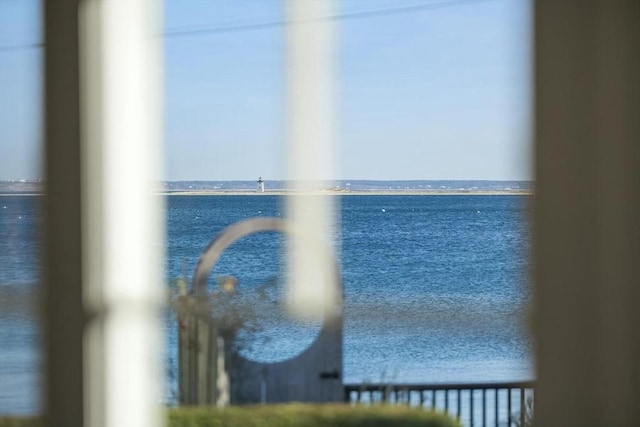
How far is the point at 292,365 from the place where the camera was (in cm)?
267

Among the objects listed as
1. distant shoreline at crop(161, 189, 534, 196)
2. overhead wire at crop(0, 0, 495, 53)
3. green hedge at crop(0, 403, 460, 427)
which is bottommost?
green hedge at crop(0, 403, 460, 427)

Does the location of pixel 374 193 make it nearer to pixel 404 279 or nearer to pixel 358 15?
pixel 404 279

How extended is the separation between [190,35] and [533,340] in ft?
4.42

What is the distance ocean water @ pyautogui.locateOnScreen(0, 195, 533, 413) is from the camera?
2611mm

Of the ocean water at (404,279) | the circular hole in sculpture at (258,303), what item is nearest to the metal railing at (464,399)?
the ocean water at (404,279)

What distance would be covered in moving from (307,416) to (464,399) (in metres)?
0.47

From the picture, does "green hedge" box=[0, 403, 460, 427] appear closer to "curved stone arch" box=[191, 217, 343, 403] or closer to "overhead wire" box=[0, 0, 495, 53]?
"curved stone arch" box=[191, 217, 343, 403]

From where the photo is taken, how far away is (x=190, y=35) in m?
2.69

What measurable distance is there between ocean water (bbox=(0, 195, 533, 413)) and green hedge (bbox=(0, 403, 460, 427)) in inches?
3.5

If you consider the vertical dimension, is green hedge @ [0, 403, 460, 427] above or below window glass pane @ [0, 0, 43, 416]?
below

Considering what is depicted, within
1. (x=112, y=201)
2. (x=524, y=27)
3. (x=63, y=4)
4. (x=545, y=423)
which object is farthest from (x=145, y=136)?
(x=545, y=423)

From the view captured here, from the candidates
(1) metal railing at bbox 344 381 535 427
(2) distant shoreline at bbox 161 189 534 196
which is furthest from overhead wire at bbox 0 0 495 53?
(1) metal railing at bbox 344 381 535 427

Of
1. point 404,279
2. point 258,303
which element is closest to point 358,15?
point 404,279

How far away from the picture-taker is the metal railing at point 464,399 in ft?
8.66
